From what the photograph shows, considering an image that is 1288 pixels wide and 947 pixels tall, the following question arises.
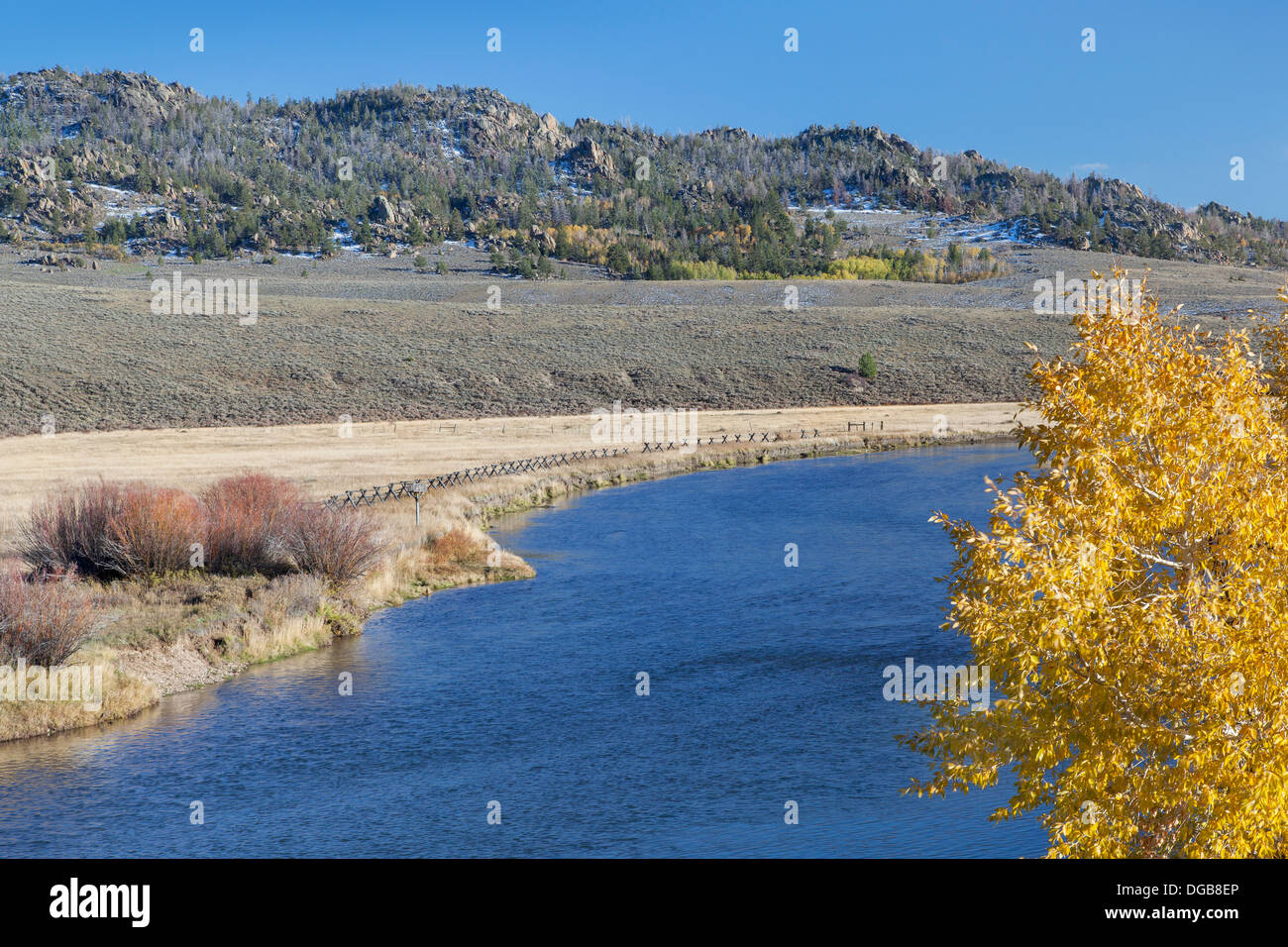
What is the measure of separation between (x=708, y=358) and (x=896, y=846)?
8967cm

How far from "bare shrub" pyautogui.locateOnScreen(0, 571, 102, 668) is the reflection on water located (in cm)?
194

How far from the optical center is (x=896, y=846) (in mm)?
15039

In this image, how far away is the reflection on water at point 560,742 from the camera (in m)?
15.5

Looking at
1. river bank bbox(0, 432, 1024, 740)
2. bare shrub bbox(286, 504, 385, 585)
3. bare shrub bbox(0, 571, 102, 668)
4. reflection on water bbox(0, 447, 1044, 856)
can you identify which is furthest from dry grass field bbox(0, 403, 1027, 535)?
reflection on water bbox(0, 447, 1044, 856)

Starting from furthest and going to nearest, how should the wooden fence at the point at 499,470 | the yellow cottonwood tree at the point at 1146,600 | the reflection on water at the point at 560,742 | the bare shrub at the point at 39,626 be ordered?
the wooden fence at the point at 499,470
the bare shrub at the point at 39,626
the reflection on water at the point at 560,742
the yellow cottonwood tree at the point at 1146,600

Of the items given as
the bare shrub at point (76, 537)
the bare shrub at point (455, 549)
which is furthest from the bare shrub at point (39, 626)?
the bare shrub at point (455, 549)

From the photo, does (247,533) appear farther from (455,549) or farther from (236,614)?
(455,549)

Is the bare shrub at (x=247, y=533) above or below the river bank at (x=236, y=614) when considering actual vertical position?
above

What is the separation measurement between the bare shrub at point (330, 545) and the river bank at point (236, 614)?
515 mm

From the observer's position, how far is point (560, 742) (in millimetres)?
19438

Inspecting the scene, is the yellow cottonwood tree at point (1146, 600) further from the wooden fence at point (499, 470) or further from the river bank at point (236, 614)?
the wooden fence at point (499, 470)

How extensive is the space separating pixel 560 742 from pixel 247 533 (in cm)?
1361

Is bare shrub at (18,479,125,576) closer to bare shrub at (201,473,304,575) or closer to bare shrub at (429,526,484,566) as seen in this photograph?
bare shrub at (201,473,304,575)
